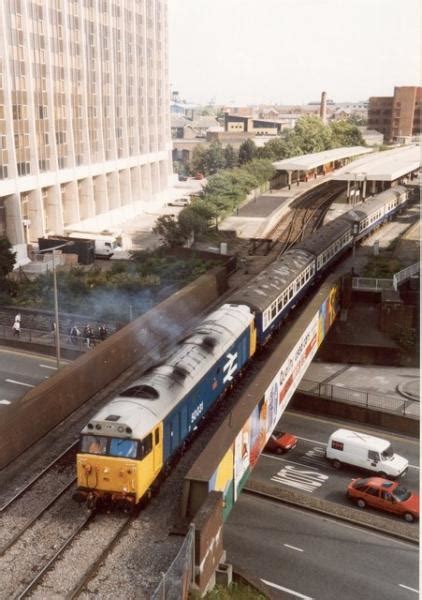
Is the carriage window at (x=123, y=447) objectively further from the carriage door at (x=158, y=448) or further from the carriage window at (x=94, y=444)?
the carriage door at (x=158, y=448)

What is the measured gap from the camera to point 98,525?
1864cm

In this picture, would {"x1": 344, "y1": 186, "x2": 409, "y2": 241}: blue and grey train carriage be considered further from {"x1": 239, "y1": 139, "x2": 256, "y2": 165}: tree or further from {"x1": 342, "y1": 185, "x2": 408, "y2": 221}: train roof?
{"x1": 239, "y1": 139, "x2": 256, "y2": 165}: tree

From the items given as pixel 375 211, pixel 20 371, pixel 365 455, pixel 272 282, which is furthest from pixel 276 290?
pixel 375 211

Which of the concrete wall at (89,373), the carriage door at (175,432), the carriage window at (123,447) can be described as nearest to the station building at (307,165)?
the concrete wall at (89,373)

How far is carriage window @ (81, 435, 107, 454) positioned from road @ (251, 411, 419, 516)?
11482 millimetres

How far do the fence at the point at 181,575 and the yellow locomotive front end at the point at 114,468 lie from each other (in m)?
2.81

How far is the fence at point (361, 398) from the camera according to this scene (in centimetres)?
3466

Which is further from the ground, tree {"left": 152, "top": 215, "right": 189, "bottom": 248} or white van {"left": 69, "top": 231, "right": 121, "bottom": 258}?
tree {"left": 152, "top": 215, "right": 189, "bottom": 248}

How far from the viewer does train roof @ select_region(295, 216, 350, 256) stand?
144ft

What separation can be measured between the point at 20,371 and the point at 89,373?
9.86 metres

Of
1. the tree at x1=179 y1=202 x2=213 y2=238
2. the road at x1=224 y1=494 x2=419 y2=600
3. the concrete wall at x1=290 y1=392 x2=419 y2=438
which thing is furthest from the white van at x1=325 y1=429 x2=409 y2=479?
the tree at x1=179 y1=202 x2=213 y2=238

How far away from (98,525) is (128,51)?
75.8 m

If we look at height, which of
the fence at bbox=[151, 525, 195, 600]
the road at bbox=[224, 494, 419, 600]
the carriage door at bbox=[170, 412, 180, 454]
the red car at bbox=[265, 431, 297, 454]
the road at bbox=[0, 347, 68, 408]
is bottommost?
the red car at bbox=[265, 431, 297, 454]

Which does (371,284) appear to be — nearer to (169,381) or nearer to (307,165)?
(169,381)
